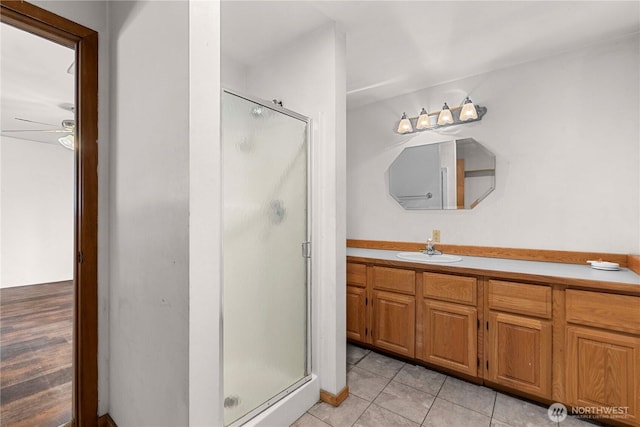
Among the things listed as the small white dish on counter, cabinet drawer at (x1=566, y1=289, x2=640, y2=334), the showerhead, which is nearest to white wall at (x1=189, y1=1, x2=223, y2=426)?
the showerhead

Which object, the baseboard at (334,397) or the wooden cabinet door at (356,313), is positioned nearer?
the baseboard at (334,397)

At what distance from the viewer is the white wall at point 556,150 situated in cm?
203

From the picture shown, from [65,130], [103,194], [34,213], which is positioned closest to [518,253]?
[103,194]

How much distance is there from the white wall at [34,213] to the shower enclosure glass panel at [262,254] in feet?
14.6

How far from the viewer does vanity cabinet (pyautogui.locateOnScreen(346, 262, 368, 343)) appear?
2512 millimetres

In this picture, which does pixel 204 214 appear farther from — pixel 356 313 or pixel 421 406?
pixel 356 313

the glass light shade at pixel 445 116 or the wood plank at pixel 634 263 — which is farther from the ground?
the glass light shade at pixel 445 116

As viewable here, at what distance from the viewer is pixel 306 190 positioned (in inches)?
74.8

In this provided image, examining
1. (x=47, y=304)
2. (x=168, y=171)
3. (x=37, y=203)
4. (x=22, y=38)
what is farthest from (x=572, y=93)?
(x=37, y=203)

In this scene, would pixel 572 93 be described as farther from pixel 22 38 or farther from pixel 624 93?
pixel 22 38

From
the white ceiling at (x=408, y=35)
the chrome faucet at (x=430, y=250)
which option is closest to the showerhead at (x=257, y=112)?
the white ceiling at (x=408, y=35)

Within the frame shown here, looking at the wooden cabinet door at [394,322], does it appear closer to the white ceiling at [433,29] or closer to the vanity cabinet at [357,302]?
the vanity cabinet at [357,302]

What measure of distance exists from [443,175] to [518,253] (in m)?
0.89

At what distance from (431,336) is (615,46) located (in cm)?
245
